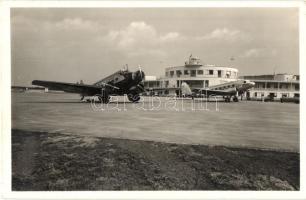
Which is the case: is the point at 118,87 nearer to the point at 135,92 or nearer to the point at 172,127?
the point at 135,92

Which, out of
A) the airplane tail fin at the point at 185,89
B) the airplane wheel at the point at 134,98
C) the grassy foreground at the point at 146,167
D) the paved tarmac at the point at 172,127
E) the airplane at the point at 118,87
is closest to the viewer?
the grassy foreground at the point at 146,167

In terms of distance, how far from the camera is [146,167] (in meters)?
4.27

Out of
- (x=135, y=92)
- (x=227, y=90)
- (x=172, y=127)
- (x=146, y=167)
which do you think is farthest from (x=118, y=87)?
(x=227, y=90)

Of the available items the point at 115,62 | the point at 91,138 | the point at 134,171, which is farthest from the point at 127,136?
the point at 115,62

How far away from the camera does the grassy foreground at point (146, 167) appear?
13.7ft

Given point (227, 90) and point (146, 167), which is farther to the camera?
point (227, 90)

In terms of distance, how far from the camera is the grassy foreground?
4.16 m

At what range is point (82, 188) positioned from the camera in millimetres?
4121

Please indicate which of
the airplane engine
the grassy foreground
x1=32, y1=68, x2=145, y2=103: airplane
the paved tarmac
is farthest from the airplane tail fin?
the grassy foreground

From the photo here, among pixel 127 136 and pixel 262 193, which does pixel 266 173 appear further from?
pixel 127 136

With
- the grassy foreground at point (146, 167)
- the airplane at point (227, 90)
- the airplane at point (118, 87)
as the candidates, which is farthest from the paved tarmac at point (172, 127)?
the airplane at point (227, 90)

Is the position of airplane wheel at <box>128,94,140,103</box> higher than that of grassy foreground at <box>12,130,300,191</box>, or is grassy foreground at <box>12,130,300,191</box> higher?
airplane wheel at <box>128,94,140,103</box>

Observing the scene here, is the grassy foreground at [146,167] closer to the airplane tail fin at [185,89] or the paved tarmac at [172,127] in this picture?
the paved tarmac at [172,127]

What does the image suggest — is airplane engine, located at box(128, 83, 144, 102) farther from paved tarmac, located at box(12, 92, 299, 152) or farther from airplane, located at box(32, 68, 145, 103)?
paved tarmac, located at box(12, 92, 299, 152)
